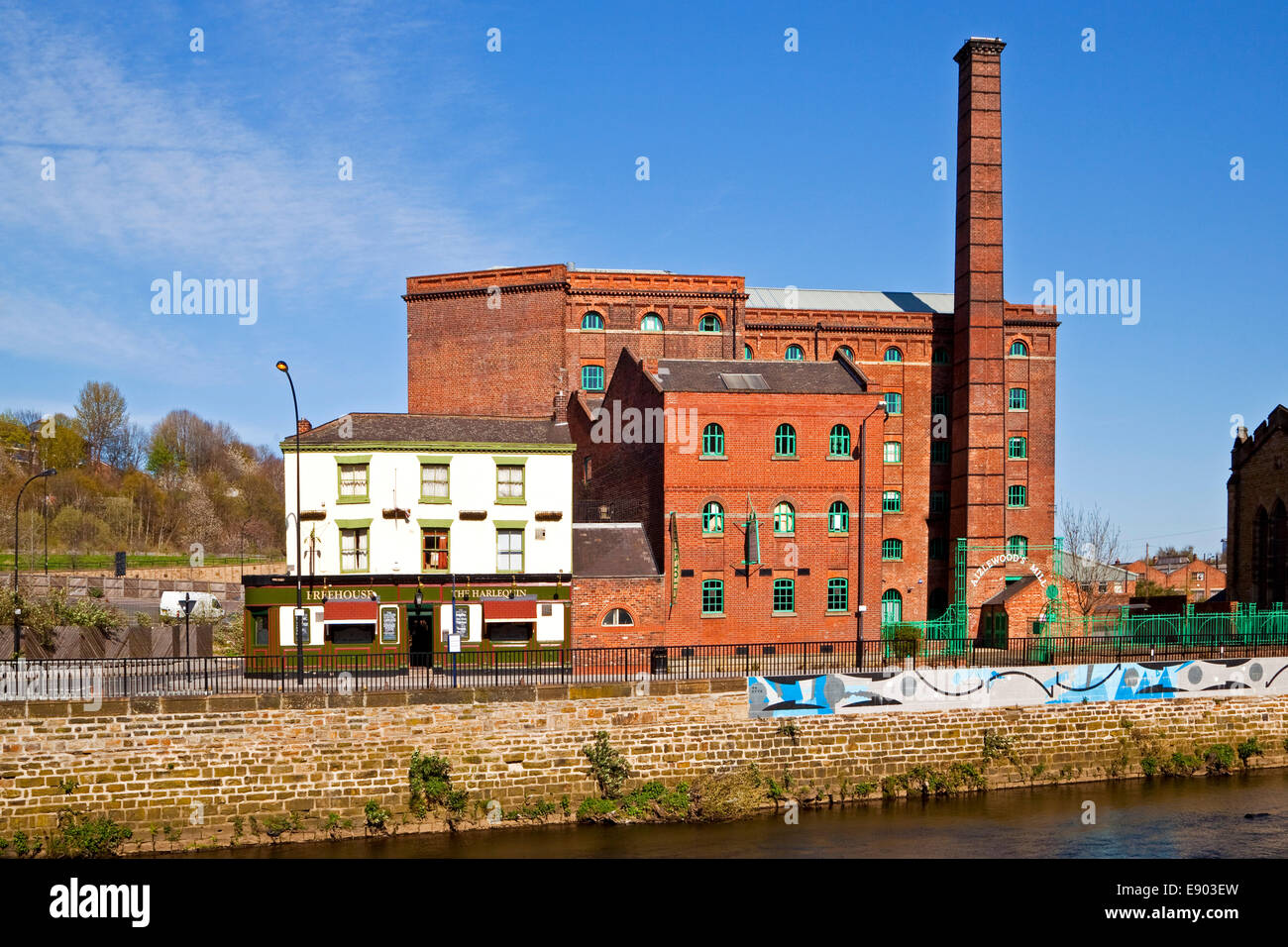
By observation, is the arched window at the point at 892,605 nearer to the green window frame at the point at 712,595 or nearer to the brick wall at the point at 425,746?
the green window frame at the point at 712,595

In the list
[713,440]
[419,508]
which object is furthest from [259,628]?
[713,440]

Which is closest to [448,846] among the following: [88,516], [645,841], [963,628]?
[645,841]

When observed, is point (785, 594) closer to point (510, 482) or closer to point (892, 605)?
point (510, 482)

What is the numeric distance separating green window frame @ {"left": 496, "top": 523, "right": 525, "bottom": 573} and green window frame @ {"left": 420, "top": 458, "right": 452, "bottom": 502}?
182 centimetres

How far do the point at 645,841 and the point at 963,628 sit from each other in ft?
82.6

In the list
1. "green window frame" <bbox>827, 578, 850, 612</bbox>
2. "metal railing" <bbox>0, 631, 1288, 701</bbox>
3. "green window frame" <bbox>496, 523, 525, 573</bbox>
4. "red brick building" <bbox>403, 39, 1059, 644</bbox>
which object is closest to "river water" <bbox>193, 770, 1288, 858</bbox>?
"metal railing" <bbox>0, 631, 1288, 701</bbox>

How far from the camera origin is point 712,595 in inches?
1388

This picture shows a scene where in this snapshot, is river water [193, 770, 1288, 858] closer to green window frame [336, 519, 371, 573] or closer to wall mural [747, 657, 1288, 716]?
wall mural [747, 657, 1288, 716]

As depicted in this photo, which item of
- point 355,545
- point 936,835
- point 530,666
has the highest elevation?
point 355,545

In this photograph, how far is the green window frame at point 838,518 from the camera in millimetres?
36281

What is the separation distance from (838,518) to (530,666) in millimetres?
12284

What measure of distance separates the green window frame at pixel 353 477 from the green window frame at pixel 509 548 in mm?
3925
